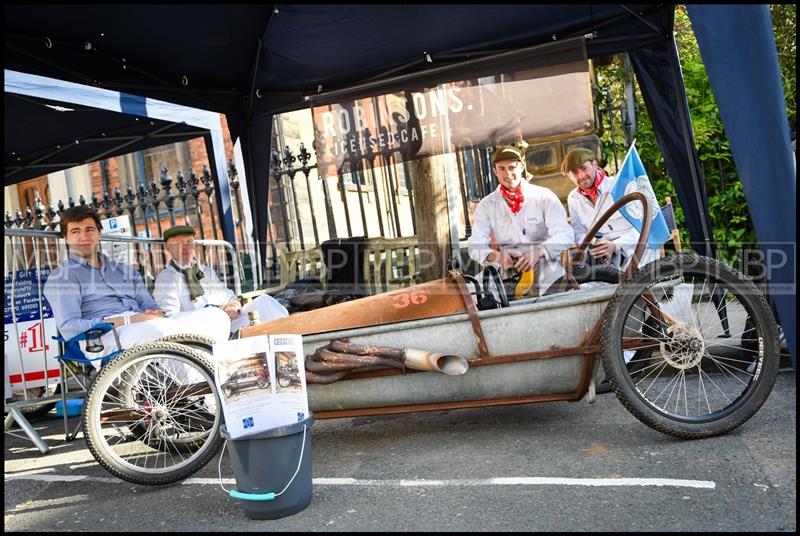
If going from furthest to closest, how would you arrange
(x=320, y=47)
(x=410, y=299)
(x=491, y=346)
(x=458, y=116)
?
1. (x=458, y=116)
2. (x=320, y=47)
3. (x=410, y=299)
4. (x=491, y=346)

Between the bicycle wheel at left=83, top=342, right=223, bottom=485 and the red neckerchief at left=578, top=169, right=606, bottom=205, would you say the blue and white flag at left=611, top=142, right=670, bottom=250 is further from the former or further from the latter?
the bicycle wheel at left=83, top=342, right=223, bottom=485

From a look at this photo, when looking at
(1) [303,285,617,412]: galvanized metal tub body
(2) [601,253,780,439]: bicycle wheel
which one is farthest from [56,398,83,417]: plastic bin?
(2) [601,253,780,439]: bicycle wheel

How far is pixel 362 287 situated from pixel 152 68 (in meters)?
2.87

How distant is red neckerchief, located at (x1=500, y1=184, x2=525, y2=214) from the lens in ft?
18.6

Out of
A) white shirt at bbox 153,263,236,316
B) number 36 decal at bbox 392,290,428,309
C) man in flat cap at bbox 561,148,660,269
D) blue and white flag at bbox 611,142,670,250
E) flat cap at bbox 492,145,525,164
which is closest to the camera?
number 36 decal at bbox 392,290,428,309

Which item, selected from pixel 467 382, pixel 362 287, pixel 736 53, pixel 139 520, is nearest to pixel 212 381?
pixel 139 520

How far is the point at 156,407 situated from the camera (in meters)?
3.50

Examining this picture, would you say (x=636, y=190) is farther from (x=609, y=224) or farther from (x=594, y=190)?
(x=594, y=190)

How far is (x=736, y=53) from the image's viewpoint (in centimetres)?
285

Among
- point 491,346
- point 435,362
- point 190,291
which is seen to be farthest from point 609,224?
point 190,291

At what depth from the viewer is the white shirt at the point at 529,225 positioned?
5.24 meters

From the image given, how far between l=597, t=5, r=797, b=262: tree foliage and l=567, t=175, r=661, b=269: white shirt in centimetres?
266

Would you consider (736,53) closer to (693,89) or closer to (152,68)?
(152,68)

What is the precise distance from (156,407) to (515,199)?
11.1ft
